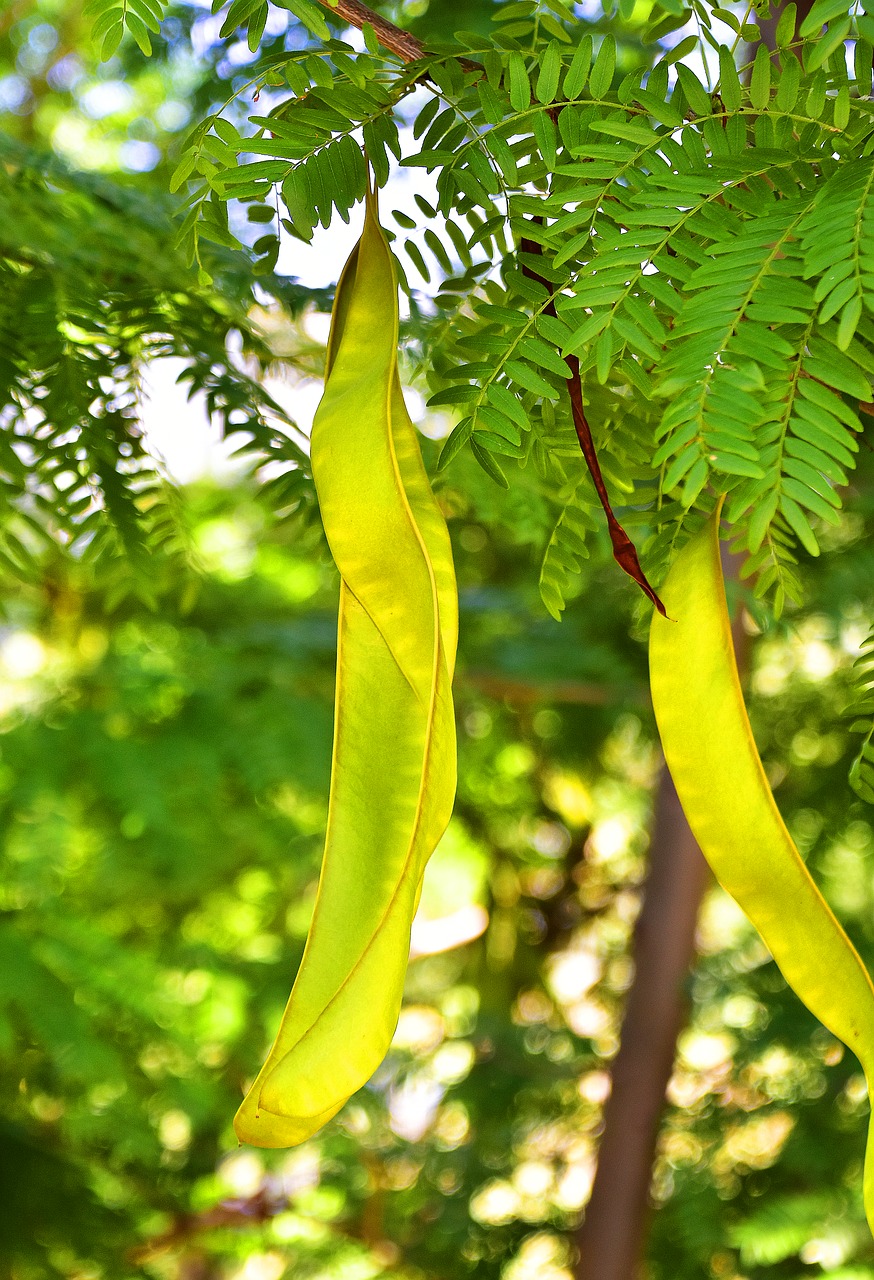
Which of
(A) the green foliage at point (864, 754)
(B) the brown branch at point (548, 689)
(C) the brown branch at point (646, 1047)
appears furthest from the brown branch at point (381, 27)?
(B) the brown branch at point (548, 689)

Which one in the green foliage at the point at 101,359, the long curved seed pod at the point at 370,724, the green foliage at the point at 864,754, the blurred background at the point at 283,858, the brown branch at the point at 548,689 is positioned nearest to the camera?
the long curved seed pod at the point at 370,724

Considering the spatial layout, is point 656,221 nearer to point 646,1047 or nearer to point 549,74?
point 549,74

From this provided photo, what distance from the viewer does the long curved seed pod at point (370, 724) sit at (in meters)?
0.23

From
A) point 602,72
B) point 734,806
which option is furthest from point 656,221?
point 734,806

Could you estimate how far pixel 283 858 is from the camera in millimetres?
1601

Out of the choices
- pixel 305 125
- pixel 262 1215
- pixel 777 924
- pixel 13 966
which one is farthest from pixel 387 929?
pixel 262 1215

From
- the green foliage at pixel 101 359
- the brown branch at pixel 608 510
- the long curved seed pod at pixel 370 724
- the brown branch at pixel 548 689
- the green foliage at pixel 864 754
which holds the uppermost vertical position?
the brown branch at pixel 548 689

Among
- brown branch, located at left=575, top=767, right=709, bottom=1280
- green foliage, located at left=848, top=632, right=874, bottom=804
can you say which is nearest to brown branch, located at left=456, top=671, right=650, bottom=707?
brown branch, located at left=575, top=767, right=709, bottom=1280

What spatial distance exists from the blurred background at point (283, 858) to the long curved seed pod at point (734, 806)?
8 centimetres

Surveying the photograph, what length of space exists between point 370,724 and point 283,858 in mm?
1389

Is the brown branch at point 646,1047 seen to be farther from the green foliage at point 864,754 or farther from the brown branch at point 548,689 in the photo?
the green foliage at point 864,754

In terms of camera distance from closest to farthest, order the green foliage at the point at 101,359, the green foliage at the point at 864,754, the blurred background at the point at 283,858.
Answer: the green foliage at the point at 864,754 → the green foliage at the point at 101,359 → the blurred background at the point at 283,858

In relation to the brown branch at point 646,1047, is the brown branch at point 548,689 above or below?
above

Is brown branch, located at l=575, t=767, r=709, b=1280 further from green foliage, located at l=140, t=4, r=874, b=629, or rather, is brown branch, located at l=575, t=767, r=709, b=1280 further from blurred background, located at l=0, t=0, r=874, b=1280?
green foliage, located at l=140, t=4, r=874, b=629
